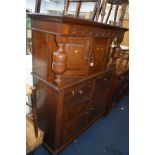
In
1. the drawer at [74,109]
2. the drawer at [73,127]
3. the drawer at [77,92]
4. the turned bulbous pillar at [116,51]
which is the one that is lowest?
the drawer at [73,127]

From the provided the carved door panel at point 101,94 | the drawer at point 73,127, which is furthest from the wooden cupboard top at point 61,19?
the drawer at point 73,127

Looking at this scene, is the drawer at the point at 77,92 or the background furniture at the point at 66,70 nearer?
the background furniture at the point at 66,70

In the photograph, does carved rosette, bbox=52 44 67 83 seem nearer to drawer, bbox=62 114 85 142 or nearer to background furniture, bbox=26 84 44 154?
background furniture, bbox=26 84 44 154

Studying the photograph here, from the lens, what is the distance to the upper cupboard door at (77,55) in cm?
141

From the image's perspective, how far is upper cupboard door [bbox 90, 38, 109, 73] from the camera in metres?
1.64

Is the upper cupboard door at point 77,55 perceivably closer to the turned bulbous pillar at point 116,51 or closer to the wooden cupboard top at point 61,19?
the wooden cupboard top at point 61,19

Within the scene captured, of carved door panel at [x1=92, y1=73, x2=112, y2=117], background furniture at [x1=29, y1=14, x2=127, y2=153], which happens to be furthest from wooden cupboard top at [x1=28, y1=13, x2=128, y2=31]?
carved door panel at [x1=92, y1=73, x2=112, y2=117]

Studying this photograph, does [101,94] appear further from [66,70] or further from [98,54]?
[66,70]

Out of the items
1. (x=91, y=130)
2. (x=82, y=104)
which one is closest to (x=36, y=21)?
(x=82, y=104)

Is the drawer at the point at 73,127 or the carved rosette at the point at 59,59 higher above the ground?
the carved rosette at the point at 59,59

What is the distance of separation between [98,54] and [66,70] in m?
0.49

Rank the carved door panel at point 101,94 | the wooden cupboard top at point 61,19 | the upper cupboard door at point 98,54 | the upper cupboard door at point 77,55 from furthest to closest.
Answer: the carved door panel at point 101,94
the upper cupboard door at point 98,54
the upper cupboard door at point 77,55
the wooden cupboard top at point 61,19

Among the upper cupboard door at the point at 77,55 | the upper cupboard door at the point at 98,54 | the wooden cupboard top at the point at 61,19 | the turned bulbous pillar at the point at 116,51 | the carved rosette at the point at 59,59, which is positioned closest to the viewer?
the wooden cupboard top at the point at 61,19
